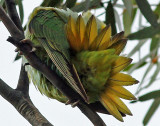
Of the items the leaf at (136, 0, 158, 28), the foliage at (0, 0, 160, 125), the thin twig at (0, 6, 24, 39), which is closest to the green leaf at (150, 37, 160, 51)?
the foliage at (0, 0, 160, 125)

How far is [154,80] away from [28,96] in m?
1.18

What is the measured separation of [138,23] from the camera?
7.38 feet

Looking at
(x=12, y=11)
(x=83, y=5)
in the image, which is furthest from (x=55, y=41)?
→ (x=83, y=5)

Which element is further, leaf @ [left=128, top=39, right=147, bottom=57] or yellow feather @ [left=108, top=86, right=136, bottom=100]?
leaf @ [left=128, top=39, right=147, bottom=57]

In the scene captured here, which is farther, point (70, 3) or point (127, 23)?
point (127, 23)

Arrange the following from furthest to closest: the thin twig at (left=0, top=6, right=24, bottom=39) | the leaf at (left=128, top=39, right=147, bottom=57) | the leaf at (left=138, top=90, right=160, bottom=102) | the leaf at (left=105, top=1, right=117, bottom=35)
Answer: the leaf at (left=128, top=39, right=147, bottom=57) < the leaf at (left=138, top=90, right=160, bottom=102) < the leaf at (left=105, top=1, right=117, bottom=35) < the thin twig at (left=0, top=6, right=24, bottom=39)

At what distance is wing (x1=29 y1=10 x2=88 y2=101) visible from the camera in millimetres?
1129

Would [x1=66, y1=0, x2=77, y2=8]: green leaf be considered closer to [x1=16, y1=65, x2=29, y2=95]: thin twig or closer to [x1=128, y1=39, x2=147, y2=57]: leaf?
[x1=16, y1=65, x2=29, y2=95]: thin twig

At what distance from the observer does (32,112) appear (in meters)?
1.23

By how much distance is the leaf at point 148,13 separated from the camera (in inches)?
61.0

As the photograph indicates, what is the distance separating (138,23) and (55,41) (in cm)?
106

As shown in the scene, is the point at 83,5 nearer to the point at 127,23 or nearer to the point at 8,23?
the point at 127,23

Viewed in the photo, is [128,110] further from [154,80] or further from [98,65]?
[154,80]

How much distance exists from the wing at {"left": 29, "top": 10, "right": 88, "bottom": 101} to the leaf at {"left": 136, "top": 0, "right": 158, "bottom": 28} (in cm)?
37
